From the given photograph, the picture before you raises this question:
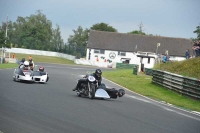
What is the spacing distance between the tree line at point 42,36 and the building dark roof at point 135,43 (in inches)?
140

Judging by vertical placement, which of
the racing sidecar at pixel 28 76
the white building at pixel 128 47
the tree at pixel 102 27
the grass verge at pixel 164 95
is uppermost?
the tree at pixel 102 27

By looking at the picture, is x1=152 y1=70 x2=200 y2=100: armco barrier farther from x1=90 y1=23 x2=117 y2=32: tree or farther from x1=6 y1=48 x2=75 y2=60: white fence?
x1=90 y1=23 x2=117 y2=32: tree

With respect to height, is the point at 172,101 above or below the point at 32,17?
below

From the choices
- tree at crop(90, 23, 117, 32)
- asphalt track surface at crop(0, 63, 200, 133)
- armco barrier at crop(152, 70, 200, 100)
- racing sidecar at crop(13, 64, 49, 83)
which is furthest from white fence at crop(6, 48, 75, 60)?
asphalt track surface at crop(0, 63, 200, 133)

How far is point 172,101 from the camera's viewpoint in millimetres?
22984

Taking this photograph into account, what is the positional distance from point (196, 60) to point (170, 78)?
5105 mm

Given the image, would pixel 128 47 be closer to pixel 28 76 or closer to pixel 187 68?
pixel 187 68

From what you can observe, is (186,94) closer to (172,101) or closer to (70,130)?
(172,101)

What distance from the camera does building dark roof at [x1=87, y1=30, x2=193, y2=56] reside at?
290 ft

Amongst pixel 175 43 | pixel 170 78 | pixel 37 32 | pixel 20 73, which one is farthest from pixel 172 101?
pixel 37 32

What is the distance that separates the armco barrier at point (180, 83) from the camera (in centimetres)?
2356

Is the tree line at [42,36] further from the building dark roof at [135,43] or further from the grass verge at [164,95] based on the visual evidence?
the grass verge at [164,95]

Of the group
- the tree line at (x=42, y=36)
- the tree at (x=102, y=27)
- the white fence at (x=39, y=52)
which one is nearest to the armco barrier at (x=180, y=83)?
the tree line at (x=42, y=36)

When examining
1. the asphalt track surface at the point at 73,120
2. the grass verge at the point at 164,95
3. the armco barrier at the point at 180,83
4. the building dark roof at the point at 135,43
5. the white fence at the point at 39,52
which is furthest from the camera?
the building dark roof at the point at 135,43
